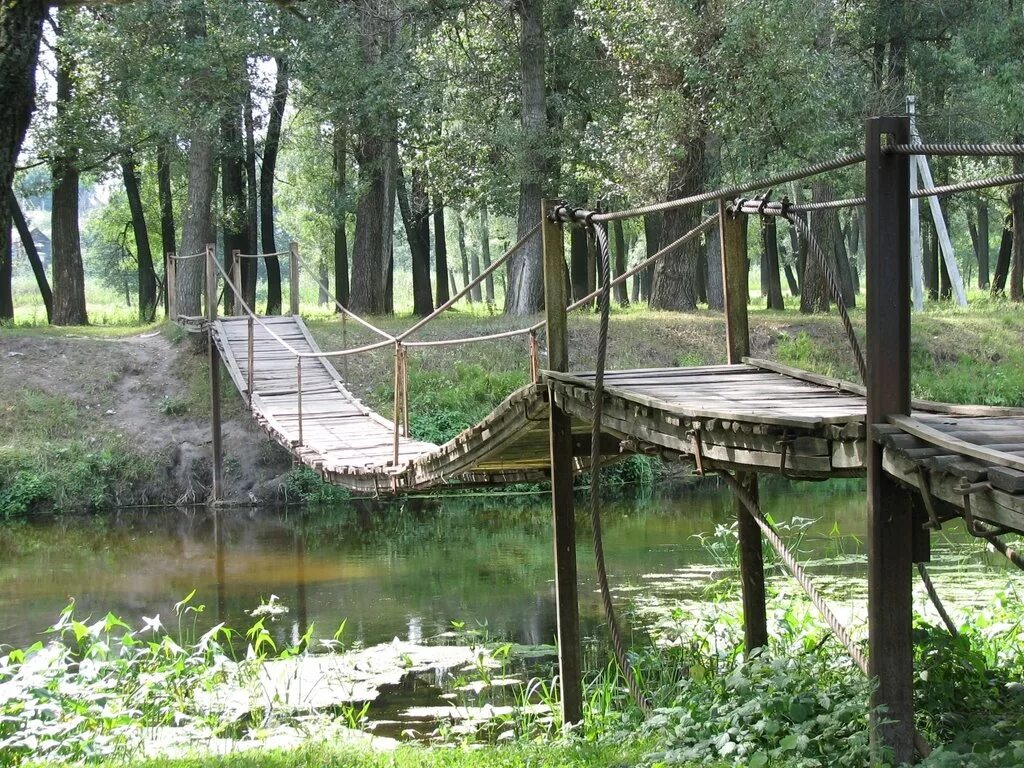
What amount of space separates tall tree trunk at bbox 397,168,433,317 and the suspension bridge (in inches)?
498

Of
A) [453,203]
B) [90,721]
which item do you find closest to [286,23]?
[453,203]

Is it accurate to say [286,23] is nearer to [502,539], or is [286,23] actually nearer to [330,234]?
[502,539]

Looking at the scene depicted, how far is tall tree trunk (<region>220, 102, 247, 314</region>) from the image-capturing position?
18969 mm

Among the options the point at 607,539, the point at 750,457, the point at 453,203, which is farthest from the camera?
the point at 453,203

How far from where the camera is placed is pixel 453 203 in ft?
61.2

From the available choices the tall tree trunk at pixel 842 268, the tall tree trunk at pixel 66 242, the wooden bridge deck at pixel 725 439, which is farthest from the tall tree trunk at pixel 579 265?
the wooden bridge deck at pixel 725 439

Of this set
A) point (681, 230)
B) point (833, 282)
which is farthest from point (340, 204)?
point (833, 282)

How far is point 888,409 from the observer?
10.7 ft

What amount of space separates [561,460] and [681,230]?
39.2 feet

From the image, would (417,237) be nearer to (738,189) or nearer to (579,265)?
(579,265)

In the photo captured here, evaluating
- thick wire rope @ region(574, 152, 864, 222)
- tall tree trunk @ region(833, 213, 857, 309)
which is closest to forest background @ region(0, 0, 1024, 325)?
tall tree trunk @ region(833, 213, 857, 309)

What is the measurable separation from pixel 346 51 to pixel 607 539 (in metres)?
8.64

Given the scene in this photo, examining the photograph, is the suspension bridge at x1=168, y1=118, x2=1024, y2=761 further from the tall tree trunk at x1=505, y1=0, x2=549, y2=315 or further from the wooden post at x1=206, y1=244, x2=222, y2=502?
the tall tree trunk at x1=505, y1=0, x2=549, y2=315

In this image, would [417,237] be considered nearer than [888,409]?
No
